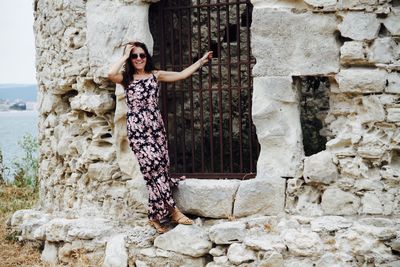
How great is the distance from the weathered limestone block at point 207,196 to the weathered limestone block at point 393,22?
1.75 m

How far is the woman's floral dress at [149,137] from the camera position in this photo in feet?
17.6

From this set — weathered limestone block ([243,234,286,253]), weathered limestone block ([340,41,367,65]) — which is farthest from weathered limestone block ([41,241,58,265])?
weathered limestone block ([340,41,367,65])

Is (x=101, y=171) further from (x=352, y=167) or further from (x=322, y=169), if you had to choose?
(x=352, y=167)

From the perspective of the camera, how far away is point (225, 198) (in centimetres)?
538

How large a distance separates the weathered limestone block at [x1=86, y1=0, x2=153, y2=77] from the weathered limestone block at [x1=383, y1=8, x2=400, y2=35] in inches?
82.7

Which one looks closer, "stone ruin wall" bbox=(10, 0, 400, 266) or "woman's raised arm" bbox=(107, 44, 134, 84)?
"stone ruin wall" bbox=(10, 0, 400, 266)

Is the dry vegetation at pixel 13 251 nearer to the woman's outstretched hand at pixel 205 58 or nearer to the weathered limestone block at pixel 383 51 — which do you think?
the woman's outstretched hand at pixel 205 58

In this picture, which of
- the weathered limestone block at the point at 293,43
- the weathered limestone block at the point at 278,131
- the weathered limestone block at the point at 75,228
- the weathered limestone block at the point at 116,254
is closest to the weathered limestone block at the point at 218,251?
the weathered limestone block at the point at 278,131

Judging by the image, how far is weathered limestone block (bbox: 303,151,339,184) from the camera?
5012mm

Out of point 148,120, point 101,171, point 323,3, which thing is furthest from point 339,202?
point 101,171

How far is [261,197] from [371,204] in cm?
89

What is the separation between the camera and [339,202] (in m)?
4.98

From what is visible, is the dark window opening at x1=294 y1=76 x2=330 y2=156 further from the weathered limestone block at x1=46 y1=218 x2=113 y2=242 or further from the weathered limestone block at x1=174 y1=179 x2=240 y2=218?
the weathered limestone block at x1=46 y1=218 x2=113 y2=242

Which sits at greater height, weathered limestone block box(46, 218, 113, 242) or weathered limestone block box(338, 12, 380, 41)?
weathered limestone block box(338, 12, 380, 41)
